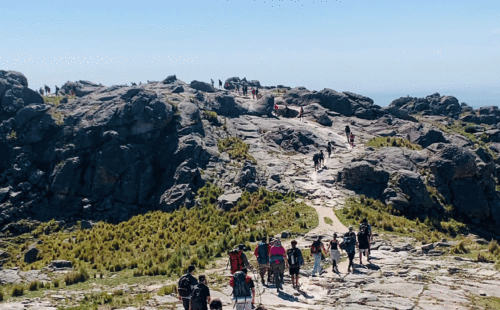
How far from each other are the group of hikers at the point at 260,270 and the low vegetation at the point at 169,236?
22.9ft

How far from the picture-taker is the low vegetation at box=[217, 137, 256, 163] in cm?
5409

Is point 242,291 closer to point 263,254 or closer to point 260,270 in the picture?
point 263,254

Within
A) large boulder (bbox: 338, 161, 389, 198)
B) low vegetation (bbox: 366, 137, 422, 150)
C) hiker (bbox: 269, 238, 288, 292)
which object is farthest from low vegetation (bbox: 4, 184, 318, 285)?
low vegetation (bbox: 366, 137, 422, 150)

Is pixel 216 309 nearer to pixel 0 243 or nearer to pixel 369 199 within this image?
pixel 369 199

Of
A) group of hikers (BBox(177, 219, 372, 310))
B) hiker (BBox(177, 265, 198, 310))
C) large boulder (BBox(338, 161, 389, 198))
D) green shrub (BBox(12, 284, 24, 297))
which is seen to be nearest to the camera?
group of hikers (BBox(177, 219, 372, 310))

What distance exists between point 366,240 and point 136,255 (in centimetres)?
1911

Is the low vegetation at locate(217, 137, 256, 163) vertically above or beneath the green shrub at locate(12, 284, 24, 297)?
above

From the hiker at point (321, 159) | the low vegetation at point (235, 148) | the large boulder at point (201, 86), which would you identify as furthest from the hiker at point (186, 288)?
the large boulder at point (201, 86)

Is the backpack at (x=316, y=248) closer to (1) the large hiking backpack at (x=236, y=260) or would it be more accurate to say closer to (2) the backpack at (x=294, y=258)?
(2) the backpack at (x=294, y=258)

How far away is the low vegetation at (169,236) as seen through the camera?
31.0 m

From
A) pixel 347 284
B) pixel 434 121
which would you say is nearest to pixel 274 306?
pixel 347 284

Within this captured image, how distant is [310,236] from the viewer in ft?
108

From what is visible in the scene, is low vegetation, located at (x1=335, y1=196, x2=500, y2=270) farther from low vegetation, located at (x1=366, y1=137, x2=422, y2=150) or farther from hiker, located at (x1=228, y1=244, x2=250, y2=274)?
low vegetation, located at (x1=366, y1=137, x2=422, y2=150)

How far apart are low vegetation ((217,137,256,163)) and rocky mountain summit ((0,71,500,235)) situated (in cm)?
98
